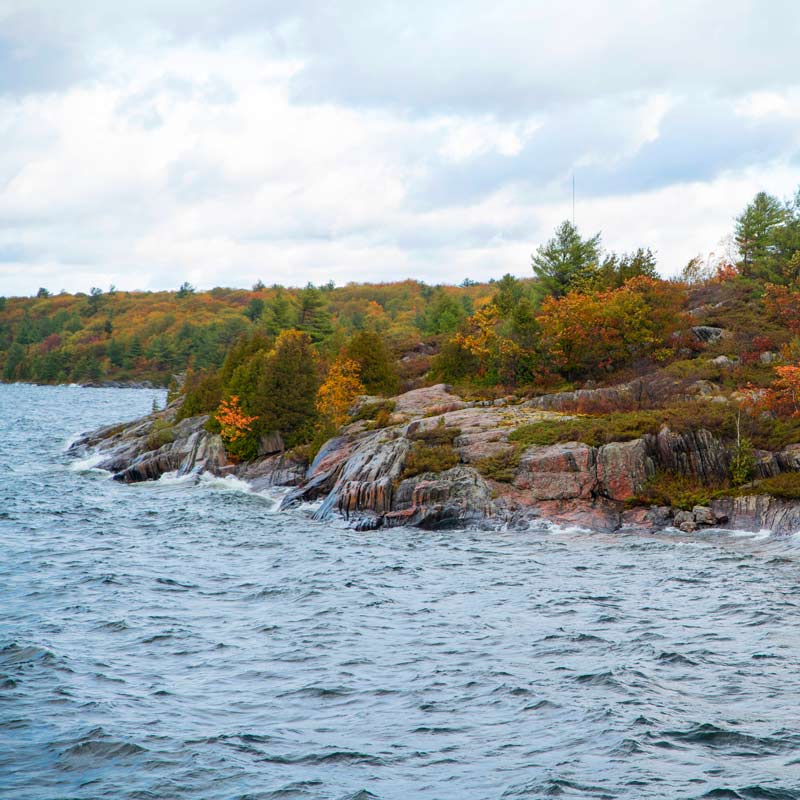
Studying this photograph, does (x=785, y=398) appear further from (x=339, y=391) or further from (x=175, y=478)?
(x=175, y=478)

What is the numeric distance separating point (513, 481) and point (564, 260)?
4262 centimetres

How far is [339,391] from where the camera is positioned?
51.8 metres

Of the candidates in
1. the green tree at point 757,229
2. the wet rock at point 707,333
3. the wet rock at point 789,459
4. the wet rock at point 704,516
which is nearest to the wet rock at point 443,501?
the wet rock at point 704,516

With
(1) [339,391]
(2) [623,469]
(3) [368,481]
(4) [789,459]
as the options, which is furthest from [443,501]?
(1) [339,391]

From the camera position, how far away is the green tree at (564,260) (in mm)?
72625

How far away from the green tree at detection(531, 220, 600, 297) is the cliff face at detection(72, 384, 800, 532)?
32.6 metres

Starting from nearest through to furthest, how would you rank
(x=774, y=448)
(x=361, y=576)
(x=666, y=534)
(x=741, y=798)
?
(x=741, y=798)
(x=361, y=576)
(x=666, y=534)
(x=774, y=448)

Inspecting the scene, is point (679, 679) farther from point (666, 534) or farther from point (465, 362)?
point (465, 362)

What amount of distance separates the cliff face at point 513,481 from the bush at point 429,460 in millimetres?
143

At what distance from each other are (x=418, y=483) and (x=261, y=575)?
→ 11009 mm

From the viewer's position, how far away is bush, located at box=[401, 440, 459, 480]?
35.9 metres

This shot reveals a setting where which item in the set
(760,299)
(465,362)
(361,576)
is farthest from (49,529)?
(760,299)

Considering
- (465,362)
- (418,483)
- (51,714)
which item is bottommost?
(51,714)

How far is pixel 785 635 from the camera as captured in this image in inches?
741
